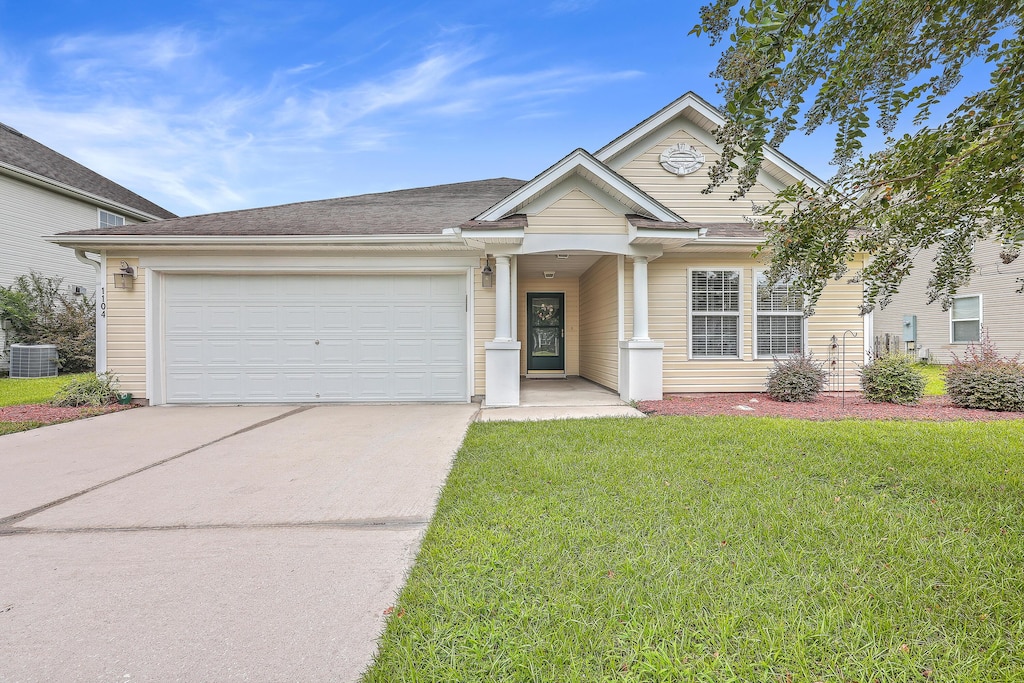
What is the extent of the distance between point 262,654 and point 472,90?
15.4 m

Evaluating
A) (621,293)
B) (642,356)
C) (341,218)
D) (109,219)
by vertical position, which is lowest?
(642,356)

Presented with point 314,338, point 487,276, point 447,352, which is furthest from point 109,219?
point 487,276

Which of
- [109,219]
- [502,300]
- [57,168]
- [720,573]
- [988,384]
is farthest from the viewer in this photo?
[109,219]

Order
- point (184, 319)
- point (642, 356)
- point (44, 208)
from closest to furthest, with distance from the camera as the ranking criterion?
point (642, 356) → point (184, 319) → point (44, 208)

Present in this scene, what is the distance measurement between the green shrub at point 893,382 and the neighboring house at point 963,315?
5671 mm

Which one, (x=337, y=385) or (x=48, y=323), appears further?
(x=48, y=323)

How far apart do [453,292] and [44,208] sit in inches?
558

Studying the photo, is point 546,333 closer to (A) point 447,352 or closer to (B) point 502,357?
(A) point 447,352

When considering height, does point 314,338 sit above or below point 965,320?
below

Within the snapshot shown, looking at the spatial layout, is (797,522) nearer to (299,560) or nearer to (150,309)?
(299,560)

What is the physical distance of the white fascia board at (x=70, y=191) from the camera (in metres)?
12.4

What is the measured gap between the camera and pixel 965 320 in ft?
45.1

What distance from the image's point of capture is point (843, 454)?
421cm

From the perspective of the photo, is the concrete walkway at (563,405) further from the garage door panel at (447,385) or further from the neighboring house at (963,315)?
the neighboring house at (963,315)
